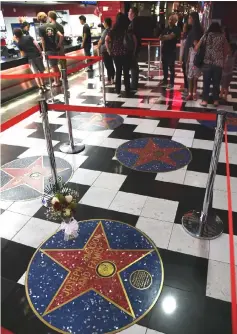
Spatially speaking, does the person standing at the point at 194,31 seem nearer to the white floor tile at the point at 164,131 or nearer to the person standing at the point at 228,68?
the person standing at the point at 228,68

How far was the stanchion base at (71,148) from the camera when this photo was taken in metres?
4.27

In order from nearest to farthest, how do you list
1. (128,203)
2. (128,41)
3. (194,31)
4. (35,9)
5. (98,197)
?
(128,203)
(98,197)
(194,31)
(128,41)
(35,9)

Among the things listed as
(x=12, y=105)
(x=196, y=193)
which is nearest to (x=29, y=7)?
(x=12, y=105)

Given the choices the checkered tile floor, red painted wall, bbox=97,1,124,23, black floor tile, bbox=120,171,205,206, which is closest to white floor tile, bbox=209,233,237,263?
the checkered tile floor

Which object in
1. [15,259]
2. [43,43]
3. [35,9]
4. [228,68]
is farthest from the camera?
[35,9]

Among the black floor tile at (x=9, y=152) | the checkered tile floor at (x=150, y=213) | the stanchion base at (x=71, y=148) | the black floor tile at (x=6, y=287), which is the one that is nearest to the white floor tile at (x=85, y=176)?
the checkered tile floor at (x=150, y=213)

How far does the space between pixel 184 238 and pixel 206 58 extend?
3.76m

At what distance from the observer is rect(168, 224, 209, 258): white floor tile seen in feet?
8.13

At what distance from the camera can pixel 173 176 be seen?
3.59 meters

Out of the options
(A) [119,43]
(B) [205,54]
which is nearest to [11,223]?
(B) [205,54]

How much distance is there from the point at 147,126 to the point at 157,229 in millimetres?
2758

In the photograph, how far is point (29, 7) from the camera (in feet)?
62.0

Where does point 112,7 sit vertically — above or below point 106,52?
above

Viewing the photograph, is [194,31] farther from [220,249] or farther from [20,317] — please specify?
[20,317]
